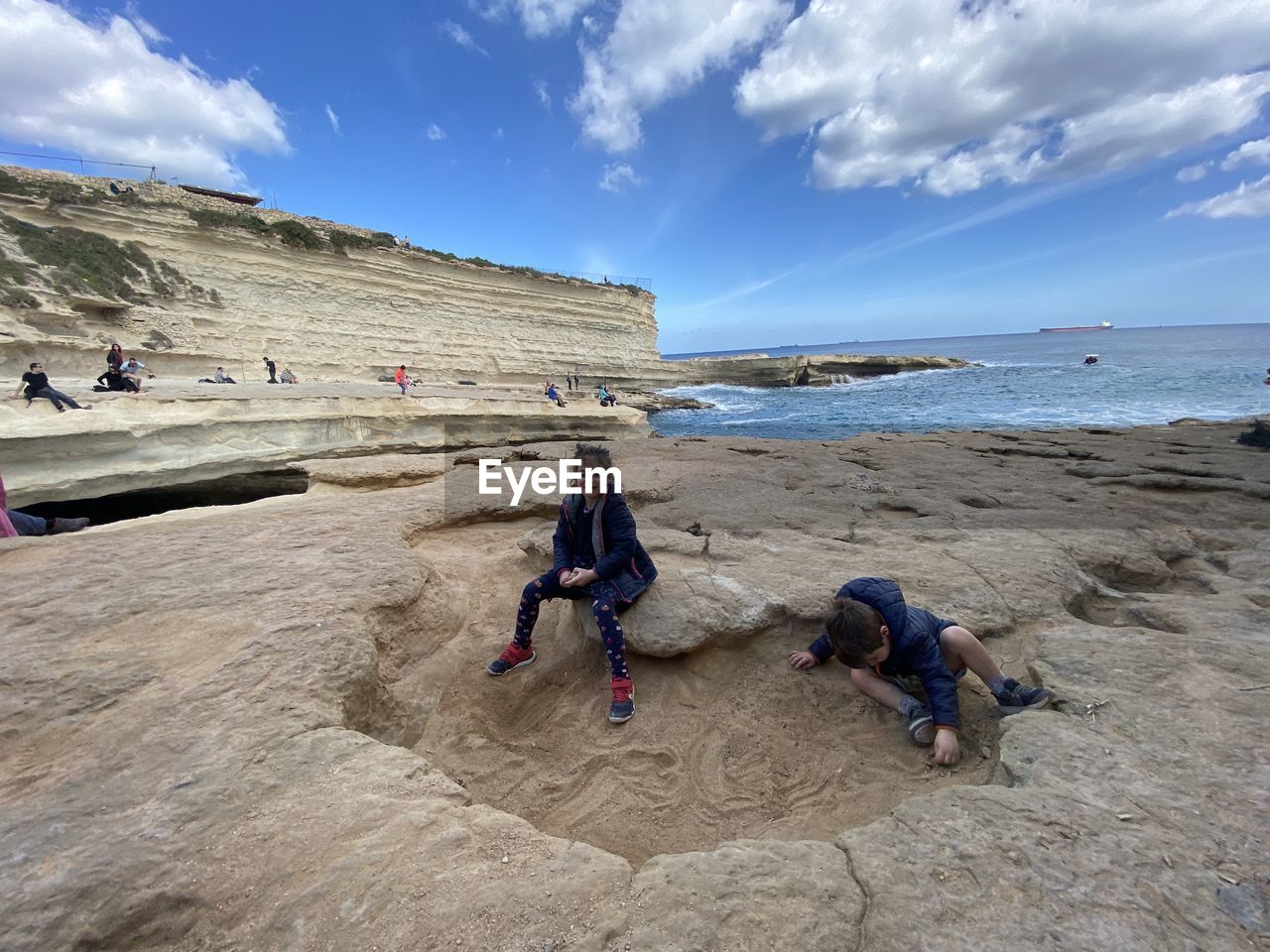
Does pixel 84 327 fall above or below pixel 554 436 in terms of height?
above

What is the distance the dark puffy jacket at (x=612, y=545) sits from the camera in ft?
10.5

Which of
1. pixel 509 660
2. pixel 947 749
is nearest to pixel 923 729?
pixel 947 749

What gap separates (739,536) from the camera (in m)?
4.56

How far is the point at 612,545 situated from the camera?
3.25 metres

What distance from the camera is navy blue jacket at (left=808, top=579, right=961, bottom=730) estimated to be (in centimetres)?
246

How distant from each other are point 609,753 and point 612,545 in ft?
3.57

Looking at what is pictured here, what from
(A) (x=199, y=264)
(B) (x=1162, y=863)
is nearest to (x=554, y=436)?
(B) (x=1162, y=863)

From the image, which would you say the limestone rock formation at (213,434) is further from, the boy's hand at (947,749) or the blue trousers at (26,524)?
the boy's hand at (947,749)

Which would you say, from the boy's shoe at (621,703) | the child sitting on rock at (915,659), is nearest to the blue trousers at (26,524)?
the boy's shoe at (621,703)

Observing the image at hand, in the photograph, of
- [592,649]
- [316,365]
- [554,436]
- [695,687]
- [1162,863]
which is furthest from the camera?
[316,365]

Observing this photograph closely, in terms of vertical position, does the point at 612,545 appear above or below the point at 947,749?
above

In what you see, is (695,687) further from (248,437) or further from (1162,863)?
(248,437)

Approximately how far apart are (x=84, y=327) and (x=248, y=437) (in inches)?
502

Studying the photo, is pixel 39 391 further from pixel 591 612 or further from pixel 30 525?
pixel 591 612
